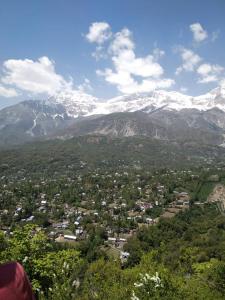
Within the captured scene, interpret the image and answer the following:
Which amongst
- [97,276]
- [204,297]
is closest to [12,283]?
[204,297]

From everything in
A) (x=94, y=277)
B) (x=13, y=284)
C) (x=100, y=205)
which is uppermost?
(x=13, y=284)

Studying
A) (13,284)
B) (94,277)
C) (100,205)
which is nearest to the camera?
(13,284)

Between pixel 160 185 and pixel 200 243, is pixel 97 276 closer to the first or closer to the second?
pixel 200 243

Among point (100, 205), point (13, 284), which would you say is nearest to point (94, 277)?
point (13, 284)

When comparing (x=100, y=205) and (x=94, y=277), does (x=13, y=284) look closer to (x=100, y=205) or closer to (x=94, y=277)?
(x=94, y=277)

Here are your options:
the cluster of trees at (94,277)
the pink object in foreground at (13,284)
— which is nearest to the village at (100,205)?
the cluster of trees at (94,277)

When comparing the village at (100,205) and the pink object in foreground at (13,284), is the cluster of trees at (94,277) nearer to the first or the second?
the pink object in foreground at (13,284)

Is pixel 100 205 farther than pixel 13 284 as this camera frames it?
Yes

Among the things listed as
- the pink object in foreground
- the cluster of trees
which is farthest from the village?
the pink object in foreground
